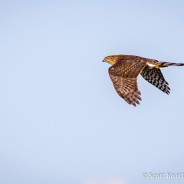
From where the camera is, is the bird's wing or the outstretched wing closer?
the bird's wing

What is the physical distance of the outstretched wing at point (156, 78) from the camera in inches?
863

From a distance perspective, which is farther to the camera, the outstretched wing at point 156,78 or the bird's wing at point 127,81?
the outstretched wing at point 156,78

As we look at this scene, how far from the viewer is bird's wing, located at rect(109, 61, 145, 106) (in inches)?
689

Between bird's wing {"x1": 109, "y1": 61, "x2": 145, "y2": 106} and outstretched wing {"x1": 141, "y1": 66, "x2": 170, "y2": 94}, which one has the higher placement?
outstretched wing {"x1": 141, "y1": 66, "x2": 170, "y2": 94}

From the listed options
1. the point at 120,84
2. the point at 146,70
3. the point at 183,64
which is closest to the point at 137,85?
the point at 120,84

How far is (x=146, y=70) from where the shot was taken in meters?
22.0

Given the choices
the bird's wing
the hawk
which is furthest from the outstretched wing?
the bird's wing

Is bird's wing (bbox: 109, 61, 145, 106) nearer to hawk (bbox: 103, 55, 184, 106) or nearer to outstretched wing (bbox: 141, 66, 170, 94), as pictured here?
hawk (bbox: 103, 55, 184, 106)

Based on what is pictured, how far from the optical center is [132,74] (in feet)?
60.1

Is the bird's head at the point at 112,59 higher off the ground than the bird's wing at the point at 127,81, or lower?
higher

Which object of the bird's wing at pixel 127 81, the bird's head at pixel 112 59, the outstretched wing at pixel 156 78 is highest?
the bird's head at pixel 112 59

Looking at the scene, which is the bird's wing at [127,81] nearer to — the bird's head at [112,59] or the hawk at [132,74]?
the hawk at [132,74]

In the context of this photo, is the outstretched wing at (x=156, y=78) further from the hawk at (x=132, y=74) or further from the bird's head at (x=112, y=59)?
the bird's head at (x=112, y=59)

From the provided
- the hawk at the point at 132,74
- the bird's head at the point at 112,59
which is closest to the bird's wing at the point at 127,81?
the hawk at the point at 132,74
